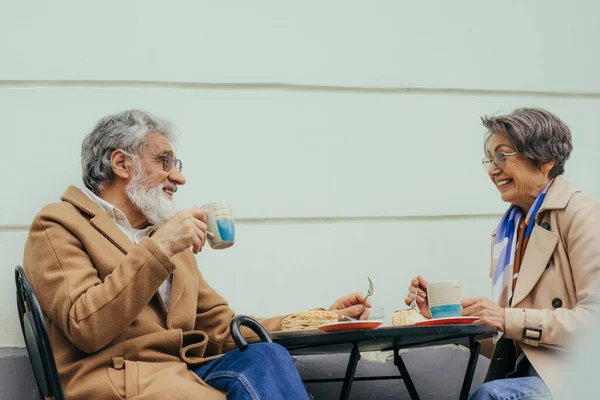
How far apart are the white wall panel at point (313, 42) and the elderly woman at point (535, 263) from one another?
27.1 inches

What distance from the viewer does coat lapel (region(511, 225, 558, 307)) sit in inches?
112

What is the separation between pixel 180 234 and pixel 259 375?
0.51 m

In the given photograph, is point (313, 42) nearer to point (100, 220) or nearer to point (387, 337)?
point (100, 220)

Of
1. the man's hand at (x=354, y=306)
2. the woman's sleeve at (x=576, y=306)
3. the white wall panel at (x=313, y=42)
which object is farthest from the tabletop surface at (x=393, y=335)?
the white wall panel at (x=313, y=42)

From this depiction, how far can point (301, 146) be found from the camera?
3.56 metres

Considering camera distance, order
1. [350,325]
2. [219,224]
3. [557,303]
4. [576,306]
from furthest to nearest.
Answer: [557,303]
[576,306]
[219,224]
[350,325]

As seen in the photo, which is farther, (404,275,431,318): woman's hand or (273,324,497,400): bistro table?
(404,275,431,318): woman's hand

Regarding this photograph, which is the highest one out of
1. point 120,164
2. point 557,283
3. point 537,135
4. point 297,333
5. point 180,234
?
Result: point 537,135

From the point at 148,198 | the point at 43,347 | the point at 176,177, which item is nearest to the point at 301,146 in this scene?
the point at 176,177

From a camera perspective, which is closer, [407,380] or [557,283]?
[557,283]

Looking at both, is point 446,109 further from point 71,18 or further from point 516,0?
point 71,18

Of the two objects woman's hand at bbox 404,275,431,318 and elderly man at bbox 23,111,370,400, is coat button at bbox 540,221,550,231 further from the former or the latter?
elderly man at bbox 23,111,370,400

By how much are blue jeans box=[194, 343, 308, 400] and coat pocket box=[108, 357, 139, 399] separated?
0.25 metres

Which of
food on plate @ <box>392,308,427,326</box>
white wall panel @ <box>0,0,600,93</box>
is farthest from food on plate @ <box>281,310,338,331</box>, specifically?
white wall panel @ <box>0,0,600,93</box>
